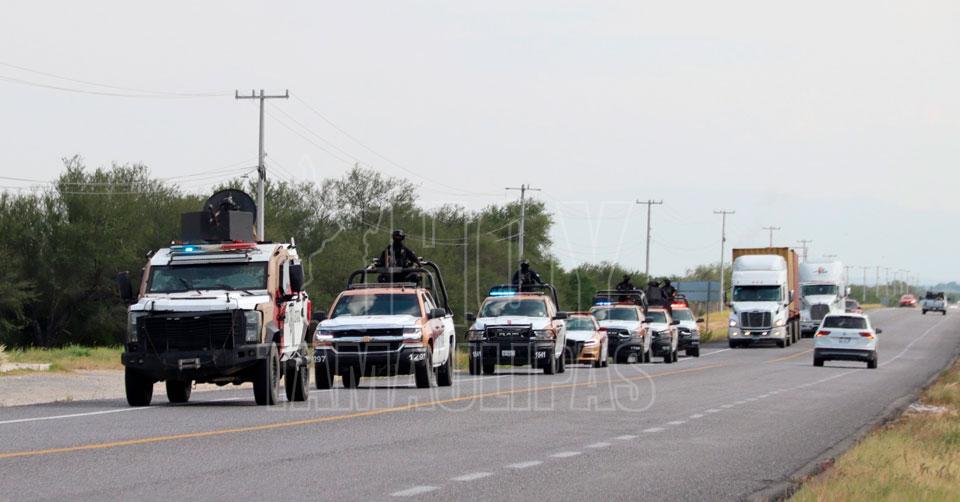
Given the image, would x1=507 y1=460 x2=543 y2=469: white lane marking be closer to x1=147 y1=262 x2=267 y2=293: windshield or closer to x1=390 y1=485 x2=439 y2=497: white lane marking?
x1=390 y1=485 x2=439 y2=497: white lane marking

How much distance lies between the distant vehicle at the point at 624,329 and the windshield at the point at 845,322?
18.5ft

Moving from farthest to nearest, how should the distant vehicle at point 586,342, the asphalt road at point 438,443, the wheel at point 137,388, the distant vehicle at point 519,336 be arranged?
the distant vehicle at point 586,342 → the distant vehicle at point 519,336 → the wheel at point 137,388 → the asphalt road at point 438,443

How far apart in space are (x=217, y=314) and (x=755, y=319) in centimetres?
4991

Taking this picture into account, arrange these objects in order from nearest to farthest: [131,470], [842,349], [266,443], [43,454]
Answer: [131,470] < [43,454] < [266,443] < [842,349]

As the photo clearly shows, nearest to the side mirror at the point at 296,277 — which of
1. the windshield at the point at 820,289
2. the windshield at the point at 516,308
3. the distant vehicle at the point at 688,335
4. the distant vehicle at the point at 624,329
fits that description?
the windshield at the point at 516,308

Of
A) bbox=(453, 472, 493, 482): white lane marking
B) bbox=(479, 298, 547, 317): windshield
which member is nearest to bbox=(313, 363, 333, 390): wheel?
bbox=(479, 298, 547, 317): windshield

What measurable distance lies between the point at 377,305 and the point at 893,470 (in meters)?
15.5

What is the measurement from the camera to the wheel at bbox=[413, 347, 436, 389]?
28.3 m

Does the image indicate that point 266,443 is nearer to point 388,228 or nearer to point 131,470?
point 131,470

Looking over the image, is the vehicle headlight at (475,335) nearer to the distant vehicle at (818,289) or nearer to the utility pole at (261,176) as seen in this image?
the utility pole at (261,176)

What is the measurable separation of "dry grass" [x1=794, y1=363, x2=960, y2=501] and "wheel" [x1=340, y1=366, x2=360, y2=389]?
9.98m

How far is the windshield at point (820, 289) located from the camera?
80.4 meters

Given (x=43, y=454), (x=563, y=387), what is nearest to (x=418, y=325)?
(x=563, y=387)

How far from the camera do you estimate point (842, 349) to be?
4791cm
